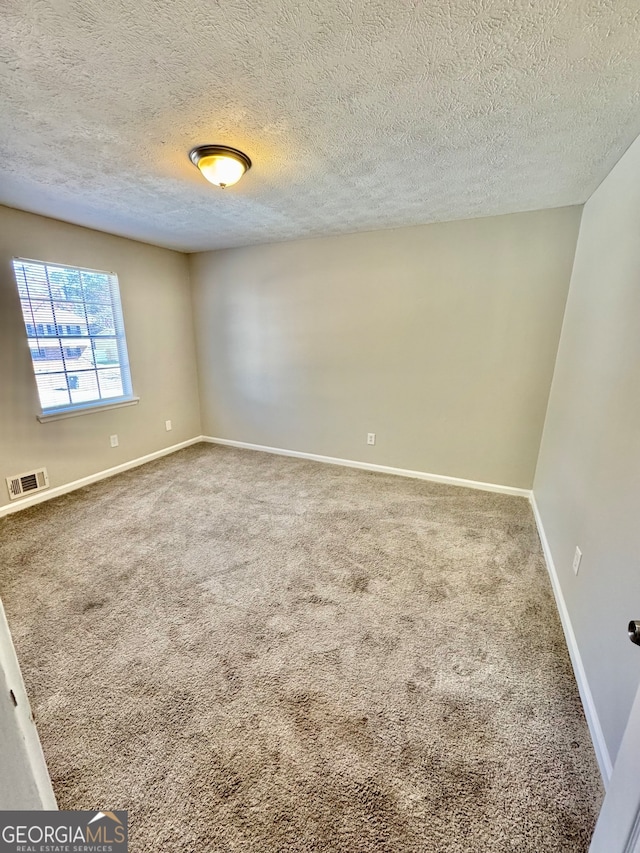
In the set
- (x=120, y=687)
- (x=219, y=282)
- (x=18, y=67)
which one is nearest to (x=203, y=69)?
(x=18, y=67)

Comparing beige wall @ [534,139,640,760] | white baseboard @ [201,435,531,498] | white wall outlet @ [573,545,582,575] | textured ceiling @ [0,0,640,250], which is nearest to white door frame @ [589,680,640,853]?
beige wall @ [534,139,640,760]

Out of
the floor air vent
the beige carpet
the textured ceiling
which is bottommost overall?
the beige carpet

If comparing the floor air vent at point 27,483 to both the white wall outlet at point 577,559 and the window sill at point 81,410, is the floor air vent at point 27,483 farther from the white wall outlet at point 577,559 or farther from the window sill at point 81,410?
the white wall outlet at point 577,559

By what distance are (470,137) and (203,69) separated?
1.20 metres

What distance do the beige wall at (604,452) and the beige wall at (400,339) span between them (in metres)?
0.47

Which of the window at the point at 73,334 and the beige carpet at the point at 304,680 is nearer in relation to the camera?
the beige carpet at the point at 304,680

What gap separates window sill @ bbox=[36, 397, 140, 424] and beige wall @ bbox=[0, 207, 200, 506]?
0.16 feet

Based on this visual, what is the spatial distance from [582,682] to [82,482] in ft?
12.9

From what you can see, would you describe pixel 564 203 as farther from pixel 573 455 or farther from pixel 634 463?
pixel 634 463

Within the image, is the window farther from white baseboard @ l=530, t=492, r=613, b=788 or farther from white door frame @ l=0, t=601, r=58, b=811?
white baseboard @ l=530, t=492, r=613, b=788

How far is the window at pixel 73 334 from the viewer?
284cm

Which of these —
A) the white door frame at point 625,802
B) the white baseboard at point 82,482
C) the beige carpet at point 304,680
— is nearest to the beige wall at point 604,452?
the beige carpet at point 304,680

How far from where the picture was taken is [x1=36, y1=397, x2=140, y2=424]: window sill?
299 centimetres

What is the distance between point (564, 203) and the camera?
2479 millimetres
